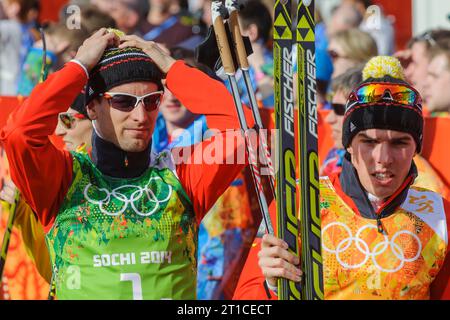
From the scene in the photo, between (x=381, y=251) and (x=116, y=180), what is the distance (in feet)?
3.97

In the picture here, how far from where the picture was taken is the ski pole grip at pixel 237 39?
4641 mm

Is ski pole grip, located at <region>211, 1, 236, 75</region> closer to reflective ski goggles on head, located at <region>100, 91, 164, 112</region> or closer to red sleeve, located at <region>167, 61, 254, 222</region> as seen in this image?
red sleeve, located at <region>167, 61, 254, 222</region>

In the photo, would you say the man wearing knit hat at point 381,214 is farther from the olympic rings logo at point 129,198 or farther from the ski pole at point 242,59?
the olympic rings logo at point 129,198

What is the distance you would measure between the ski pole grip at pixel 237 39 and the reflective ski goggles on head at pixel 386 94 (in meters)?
0.58

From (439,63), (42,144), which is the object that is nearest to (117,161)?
(42,144)

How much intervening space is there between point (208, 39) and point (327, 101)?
3172mm

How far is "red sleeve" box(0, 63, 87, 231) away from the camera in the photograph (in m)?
4.25

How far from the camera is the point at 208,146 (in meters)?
4.64

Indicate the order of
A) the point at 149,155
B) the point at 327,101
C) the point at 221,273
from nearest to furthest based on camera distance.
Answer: the point at 149,155
the point at 221,273
the point at 327,101

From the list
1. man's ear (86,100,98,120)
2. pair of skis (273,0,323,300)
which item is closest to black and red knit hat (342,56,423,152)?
pair of skis (273,0,323,300)

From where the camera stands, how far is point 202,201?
4.56m

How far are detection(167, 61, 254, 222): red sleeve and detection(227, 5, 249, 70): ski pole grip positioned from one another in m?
0.17
